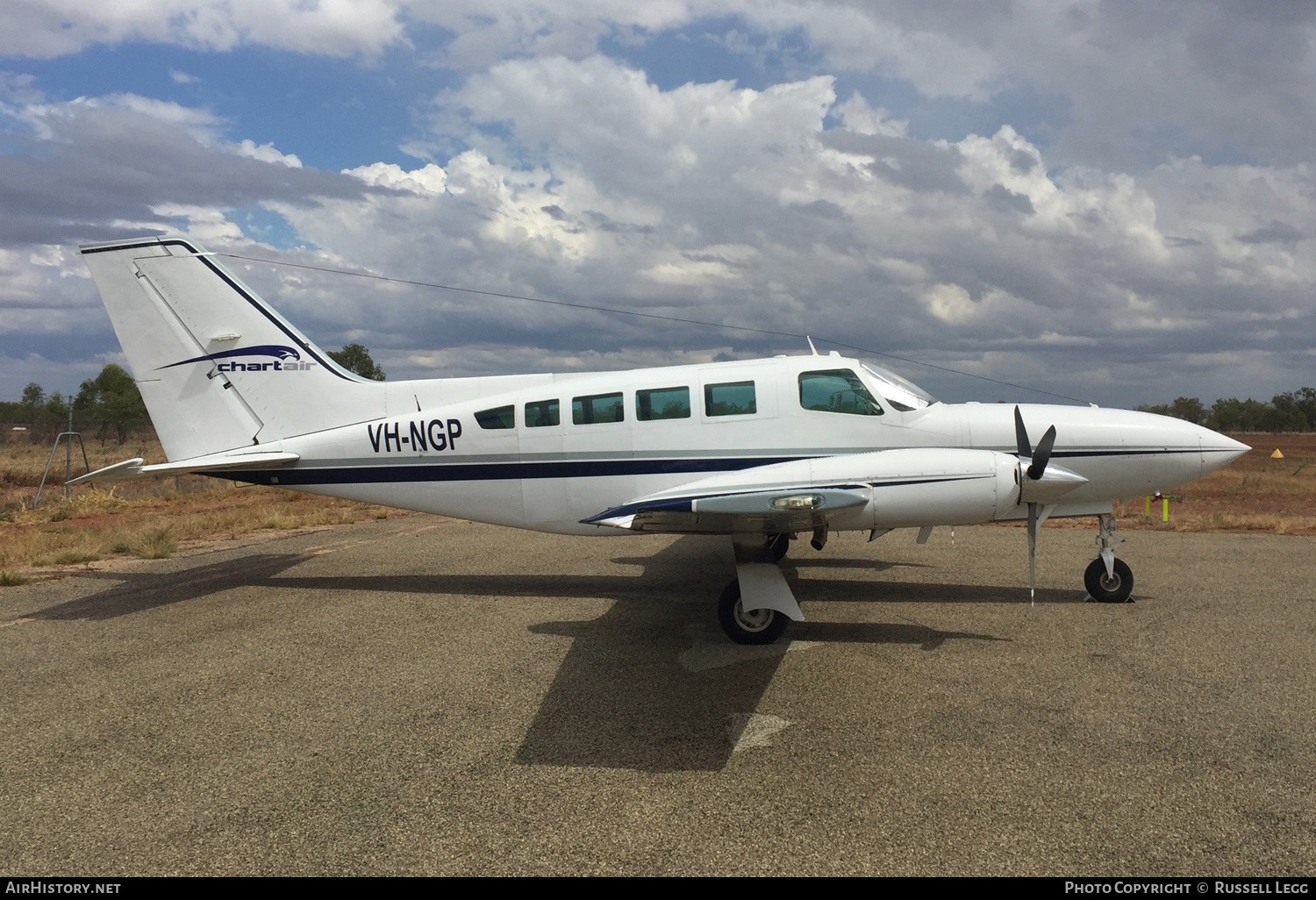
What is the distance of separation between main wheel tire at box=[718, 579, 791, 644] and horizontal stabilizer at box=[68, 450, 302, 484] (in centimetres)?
623

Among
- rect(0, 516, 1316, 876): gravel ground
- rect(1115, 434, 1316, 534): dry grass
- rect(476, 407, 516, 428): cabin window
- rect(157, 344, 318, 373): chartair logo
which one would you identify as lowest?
rect(1115, 434, 1316, 534): dry grass

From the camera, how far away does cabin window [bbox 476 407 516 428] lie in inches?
375

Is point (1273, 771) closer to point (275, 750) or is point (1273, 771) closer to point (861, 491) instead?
point (861, 491)

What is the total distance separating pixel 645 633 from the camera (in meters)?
8.30

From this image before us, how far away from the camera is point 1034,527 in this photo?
7512 mm

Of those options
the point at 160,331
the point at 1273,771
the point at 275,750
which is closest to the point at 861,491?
the point at 1273,771

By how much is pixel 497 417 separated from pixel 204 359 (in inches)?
191

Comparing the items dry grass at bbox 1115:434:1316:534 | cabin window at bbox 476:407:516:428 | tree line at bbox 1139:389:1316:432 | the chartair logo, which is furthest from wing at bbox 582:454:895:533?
tree line at bbox 1139:389:1316:432

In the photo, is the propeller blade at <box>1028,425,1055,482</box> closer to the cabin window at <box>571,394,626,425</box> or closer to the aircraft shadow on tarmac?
the aircraft shadow on tarmac

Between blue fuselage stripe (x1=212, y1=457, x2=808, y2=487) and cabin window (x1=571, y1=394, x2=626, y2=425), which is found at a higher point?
cabin window (x1=571, y1=394, x2=626, y2=425)

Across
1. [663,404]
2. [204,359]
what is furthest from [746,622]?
[204,359]

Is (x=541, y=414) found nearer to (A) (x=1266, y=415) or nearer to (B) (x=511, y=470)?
(B) (x=511, y=470)
